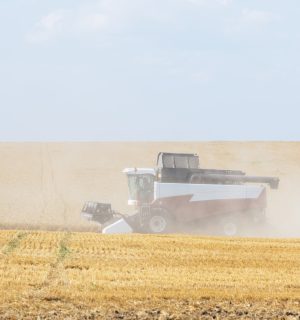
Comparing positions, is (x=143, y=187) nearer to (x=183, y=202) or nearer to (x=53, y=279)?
(x=183, y=202)

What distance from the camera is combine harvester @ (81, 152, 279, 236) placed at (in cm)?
3444

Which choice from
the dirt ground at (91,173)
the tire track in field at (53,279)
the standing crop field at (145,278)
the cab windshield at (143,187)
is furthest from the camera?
the dirt ground at (91,173)

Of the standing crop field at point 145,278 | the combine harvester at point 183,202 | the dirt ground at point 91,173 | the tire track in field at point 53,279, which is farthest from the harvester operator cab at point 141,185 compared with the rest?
the tire track in field at point 53,279

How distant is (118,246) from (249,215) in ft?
36.4

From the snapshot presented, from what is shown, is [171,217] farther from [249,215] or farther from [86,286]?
[86,286]

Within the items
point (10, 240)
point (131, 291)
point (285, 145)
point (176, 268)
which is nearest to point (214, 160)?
point (285, 145)

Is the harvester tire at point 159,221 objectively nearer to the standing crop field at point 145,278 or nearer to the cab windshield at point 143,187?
the cab windshield at point 143,187

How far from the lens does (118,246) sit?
82.1 ft

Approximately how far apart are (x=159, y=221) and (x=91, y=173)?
28483 mm

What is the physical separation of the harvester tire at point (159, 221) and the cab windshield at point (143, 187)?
0.76 m

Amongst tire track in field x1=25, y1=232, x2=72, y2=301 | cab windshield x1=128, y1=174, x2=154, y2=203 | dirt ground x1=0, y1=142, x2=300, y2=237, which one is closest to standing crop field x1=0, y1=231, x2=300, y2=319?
tire track in field x1=25, y1=232, x2=72, y2=301

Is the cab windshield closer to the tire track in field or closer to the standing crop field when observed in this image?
the standing crop field

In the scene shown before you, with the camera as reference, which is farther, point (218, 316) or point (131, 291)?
point (131, 291)

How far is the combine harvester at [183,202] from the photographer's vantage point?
3444 cm
